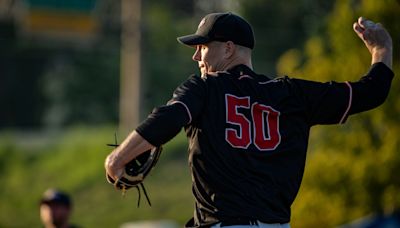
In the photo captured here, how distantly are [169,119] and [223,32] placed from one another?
24.2 inches

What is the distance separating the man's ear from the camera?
4512 mm

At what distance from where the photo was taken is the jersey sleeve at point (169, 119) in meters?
4.07

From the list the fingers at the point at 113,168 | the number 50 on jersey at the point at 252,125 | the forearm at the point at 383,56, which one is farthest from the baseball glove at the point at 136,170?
the forearm at the point at 383,56

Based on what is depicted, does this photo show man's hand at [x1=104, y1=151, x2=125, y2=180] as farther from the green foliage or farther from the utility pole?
the utility pole

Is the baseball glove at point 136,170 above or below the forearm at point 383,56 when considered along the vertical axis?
below

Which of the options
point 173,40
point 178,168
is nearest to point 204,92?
point 178,168

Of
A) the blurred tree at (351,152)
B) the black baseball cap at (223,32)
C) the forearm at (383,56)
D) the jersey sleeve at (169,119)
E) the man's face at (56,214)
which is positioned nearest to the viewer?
the jersey sleeve at (169,119)

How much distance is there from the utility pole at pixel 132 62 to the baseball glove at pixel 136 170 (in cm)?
1825

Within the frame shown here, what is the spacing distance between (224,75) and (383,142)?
6839 mm

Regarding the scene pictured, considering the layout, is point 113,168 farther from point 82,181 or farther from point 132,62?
point 132,62

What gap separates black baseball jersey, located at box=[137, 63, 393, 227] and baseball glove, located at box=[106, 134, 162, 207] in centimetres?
19

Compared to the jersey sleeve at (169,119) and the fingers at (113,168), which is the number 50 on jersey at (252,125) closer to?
the jersey sleeve at (169,119)

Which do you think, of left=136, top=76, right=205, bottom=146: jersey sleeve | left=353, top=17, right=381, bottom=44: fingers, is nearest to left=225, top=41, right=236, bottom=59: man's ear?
left=136, top=76, right=205, bottom=146: jersey sleeve

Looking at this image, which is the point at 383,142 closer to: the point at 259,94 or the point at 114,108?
the point at 259,94
